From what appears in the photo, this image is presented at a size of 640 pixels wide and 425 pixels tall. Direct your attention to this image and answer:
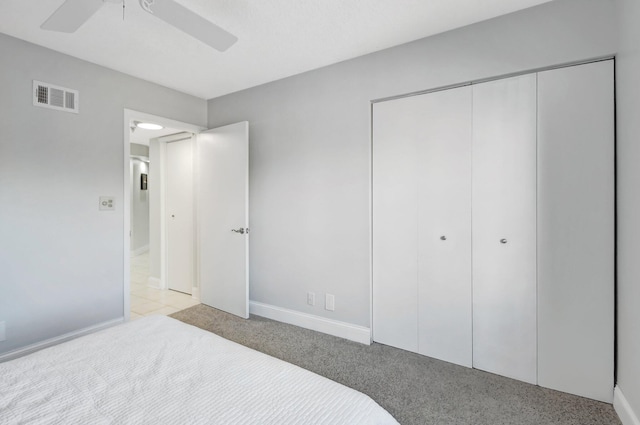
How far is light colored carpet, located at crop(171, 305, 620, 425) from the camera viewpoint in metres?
1.75

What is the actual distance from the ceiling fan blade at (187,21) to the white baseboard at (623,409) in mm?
2903

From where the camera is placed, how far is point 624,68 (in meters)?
1.70

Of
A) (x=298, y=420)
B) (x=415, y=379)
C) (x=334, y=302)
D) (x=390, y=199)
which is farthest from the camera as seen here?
(x=334, y=302)

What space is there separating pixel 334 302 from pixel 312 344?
0.41m

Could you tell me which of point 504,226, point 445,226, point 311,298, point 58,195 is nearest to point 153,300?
point 58,195

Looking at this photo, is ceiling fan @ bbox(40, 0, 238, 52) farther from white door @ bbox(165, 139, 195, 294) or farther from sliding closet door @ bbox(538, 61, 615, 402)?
white door @ bbox(165, 139, 195, 294)

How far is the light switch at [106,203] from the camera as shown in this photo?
110 inches

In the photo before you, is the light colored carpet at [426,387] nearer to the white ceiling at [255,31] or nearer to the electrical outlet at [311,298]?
the electrical outlet at [311,298]

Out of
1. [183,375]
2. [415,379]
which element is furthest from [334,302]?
[183,375]

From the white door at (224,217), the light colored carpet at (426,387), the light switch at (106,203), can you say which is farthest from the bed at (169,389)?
the white door at (224,217)

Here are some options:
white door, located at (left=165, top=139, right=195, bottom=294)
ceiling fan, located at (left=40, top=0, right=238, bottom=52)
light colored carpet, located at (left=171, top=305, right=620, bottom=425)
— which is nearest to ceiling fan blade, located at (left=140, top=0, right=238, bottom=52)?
ceiling fan, located at (left=40, top=0, right=238, bottom=52)

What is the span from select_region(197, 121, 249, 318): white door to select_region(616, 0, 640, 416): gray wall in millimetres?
2843

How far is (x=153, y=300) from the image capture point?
3.89 meters

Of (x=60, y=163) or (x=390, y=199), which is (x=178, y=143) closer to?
(x=60, y=163)
